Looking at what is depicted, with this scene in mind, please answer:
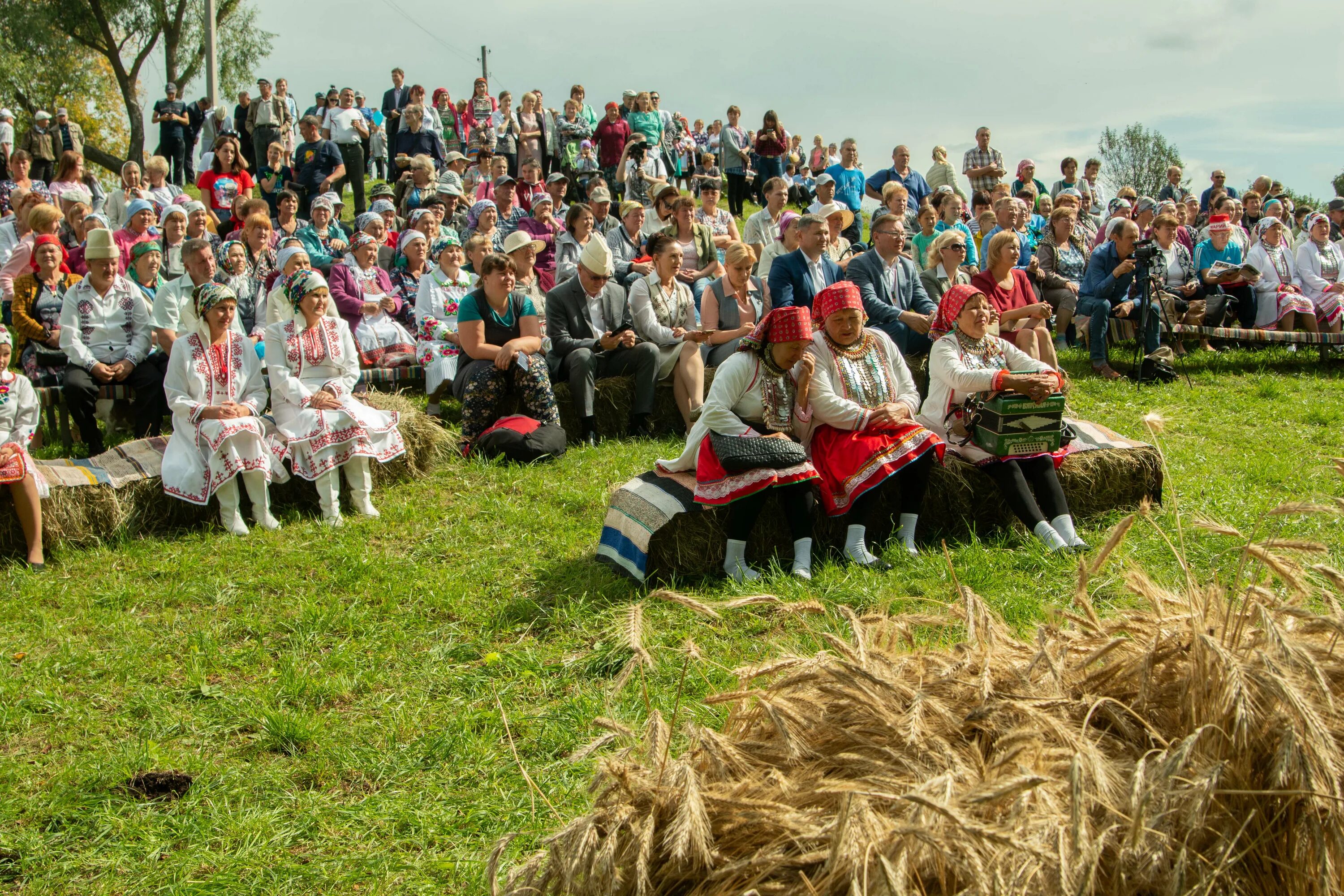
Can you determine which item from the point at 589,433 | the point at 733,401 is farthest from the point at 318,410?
the point at 733,401

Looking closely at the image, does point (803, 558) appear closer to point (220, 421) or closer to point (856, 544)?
point (856, 544)

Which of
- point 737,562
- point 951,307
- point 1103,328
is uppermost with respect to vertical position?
point 951,307

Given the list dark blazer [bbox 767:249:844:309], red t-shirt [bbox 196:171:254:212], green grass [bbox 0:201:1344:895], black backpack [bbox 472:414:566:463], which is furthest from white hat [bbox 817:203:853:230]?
red t-shirt [bbox 196:171:254:212]

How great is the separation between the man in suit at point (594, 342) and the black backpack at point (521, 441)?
0.63 m

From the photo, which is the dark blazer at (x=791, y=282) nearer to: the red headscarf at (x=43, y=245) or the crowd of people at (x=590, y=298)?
the crowd of people at (x=590, y=298)

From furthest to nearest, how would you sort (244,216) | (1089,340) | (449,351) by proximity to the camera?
1. (1089,340)
2. (244,216)
3. (449,351)

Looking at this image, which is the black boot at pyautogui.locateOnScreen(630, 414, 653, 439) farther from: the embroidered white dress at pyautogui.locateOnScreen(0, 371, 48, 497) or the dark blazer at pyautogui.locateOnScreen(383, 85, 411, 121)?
the dark blazer at pyautogui.locateOnScreen(383, 85, 411, 121)

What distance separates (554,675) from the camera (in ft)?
14.3

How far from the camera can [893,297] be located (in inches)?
346

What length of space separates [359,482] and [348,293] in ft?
10.5

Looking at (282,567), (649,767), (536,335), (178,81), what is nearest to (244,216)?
(536,335)

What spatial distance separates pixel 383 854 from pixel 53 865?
97cm

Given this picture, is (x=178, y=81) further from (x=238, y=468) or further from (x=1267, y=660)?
(x=1267, y=660)

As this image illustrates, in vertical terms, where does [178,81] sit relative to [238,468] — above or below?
above
